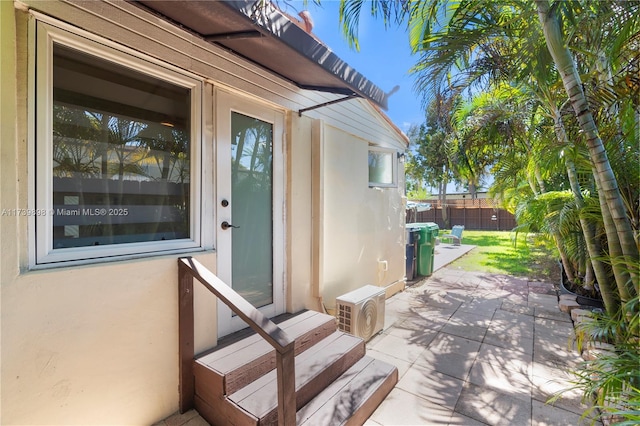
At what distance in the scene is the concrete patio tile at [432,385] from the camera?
8.13 ft

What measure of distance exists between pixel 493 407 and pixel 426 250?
472 cm

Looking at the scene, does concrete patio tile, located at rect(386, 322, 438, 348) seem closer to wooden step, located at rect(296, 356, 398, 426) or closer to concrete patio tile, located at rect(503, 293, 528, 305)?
wooden step, located at rect(296, 356, 398, 426)

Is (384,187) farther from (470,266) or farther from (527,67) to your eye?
(470,266)

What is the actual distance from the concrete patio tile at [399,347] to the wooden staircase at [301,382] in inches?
24.3

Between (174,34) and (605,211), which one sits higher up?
(174,34)

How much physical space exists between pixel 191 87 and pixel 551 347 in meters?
5.07

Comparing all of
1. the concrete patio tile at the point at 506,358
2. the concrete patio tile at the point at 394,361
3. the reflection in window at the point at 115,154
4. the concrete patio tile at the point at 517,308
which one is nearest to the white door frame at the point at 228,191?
the reflection in window at the point at 115,154

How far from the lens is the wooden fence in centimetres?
1877

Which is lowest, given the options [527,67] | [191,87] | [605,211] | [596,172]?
[605,211]

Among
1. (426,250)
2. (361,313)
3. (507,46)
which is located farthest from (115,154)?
(426,250)

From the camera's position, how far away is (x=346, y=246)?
4320 mm

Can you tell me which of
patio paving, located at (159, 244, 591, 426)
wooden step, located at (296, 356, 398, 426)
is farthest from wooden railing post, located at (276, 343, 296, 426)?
patio paving, located at (159, 244, 591, 426)

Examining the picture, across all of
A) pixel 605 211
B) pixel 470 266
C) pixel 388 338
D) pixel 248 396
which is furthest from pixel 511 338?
pixel 470 266

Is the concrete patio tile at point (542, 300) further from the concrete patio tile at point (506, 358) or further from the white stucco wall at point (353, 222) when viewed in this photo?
the white stucco wall at point (353, 222)
